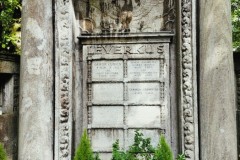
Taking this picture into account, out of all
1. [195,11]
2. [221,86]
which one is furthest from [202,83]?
[195,11]

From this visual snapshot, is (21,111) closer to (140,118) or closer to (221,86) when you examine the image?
(140,118)

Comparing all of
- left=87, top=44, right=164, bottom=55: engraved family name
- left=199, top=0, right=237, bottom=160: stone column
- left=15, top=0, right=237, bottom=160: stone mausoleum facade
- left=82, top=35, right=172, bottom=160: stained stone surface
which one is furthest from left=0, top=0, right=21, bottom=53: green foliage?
left=199, top=0, right=237, bottom=160: stone column

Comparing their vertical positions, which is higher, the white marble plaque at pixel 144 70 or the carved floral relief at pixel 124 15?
the carved floral relief at pixel 124 15

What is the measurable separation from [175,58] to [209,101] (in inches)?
52.4

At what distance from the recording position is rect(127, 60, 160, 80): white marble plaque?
261 inches

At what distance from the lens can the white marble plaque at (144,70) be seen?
6.62 metres

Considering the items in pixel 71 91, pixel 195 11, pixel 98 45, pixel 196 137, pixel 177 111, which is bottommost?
pixel 196 137

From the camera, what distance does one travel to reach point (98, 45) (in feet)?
22.2

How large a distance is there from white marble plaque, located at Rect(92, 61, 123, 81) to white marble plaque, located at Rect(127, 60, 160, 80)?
0.22 m

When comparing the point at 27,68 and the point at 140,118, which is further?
the point at 140,118

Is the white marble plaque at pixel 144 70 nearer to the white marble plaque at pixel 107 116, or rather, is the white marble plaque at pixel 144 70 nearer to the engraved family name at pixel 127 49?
the engraved family name at pixel 127 49

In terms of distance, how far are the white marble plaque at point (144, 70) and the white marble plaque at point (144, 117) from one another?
0.64m

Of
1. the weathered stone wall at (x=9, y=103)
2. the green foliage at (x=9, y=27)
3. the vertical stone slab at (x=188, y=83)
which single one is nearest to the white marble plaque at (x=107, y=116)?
the vertical stone slab at (x=188, y=83)

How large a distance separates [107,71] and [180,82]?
5.20ft
